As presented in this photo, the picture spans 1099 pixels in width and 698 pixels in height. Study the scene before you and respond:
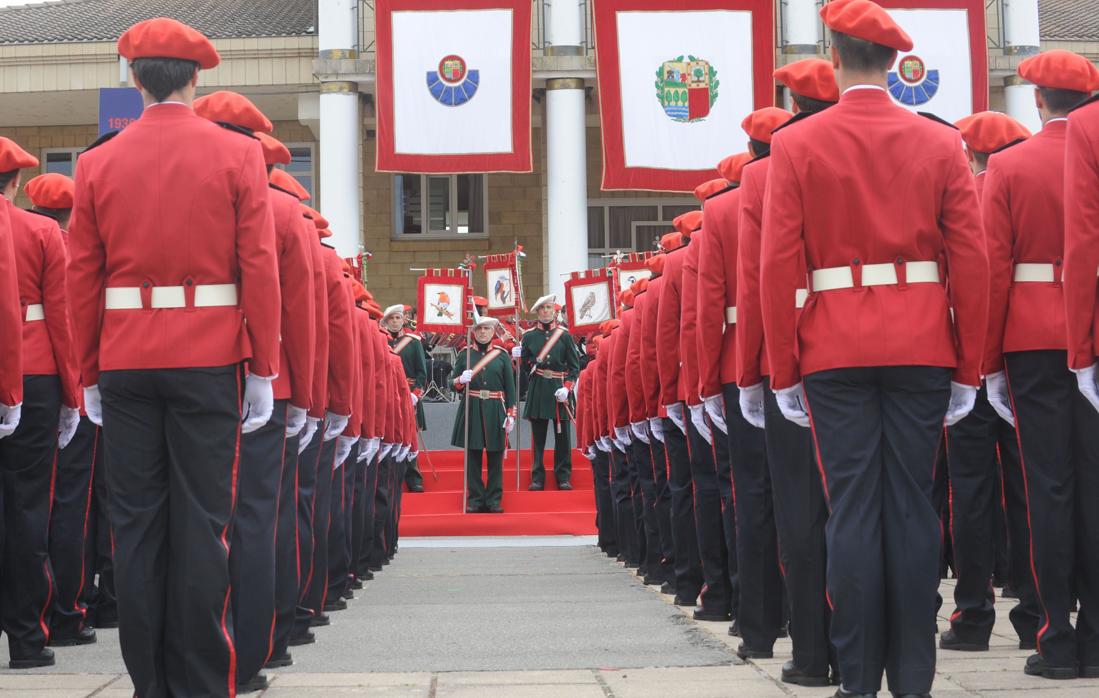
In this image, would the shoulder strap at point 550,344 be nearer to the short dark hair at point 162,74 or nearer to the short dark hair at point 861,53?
the short dark hair at point 162,74

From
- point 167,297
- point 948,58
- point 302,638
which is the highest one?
point 948,58

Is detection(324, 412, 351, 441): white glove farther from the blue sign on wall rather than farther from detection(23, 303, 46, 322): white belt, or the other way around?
the blue sign on wall

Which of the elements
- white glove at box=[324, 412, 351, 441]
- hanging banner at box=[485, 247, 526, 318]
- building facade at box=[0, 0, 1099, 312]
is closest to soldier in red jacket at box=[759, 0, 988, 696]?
white glove at box=[324, 412, 351, 441]

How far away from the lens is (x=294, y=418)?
17.5ft

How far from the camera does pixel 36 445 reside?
19.4 feet

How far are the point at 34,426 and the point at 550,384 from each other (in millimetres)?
12136

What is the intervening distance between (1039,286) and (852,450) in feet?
4.79

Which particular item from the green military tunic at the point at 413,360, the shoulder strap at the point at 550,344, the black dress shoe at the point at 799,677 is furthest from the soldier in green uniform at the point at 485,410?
the black dress shoe at the point at 799,677

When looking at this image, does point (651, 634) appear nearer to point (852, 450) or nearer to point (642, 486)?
point (852, 450)

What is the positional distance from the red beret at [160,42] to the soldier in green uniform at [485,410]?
12031mm

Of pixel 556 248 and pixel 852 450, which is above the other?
pixel 556 248

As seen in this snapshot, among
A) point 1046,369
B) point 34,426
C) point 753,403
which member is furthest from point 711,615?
point 34,426

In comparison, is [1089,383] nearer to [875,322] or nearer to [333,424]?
[875,322]

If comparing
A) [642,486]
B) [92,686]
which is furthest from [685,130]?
[92,686]
